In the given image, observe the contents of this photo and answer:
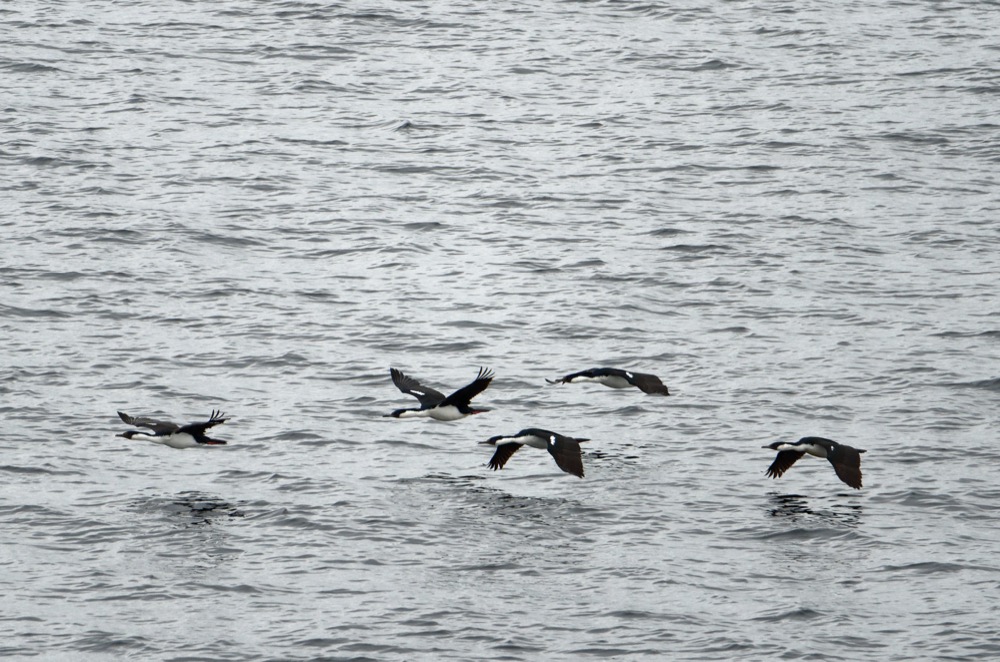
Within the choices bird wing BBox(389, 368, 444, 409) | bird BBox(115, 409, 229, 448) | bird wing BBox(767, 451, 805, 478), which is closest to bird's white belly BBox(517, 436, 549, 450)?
bird wing BBox(389, 368, 444, 409)

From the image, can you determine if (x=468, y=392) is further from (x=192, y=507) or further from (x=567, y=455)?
(x=192, y=507)

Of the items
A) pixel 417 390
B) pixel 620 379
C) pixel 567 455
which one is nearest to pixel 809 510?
pixel 567 455

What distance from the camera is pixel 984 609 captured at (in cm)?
2052

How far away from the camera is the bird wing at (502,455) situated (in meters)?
24.5

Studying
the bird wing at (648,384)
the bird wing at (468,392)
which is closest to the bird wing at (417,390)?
the bird wing at (468,392)

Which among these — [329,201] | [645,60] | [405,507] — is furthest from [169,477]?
[645,60]

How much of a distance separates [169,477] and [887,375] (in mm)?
12249

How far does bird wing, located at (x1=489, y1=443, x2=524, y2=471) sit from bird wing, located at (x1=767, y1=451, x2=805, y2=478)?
372 cm

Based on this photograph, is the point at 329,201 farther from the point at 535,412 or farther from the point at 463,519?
the point at 463,519

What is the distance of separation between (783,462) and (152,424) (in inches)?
362

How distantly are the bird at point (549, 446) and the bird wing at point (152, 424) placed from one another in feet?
15.5

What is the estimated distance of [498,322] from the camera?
105ft

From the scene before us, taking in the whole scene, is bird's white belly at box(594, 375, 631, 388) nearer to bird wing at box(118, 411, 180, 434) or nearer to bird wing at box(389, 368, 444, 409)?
bird wing at box(389, 368, 444, 409)

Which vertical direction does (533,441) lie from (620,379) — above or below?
above
